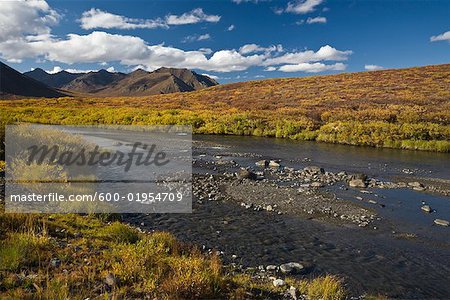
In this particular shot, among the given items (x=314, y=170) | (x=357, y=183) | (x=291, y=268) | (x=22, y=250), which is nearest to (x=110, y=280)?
(x=22, y=250)

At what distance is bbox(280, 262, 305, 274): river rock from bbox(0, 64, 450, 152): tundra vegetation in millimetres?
20422

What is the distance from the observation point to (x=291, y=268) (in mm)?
9648

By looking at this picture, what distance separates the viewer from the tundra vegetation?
38.7 m

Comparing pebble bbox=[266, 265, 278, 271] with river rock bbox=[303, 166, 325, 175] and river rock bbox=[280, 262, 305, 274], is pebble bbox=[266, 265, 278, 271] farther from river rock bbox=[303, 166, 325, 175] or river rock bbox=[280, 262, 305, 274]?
river rock bbox=[303, 166, 325, 175]

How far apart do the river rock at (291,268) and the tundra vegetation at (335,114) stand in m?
20.4

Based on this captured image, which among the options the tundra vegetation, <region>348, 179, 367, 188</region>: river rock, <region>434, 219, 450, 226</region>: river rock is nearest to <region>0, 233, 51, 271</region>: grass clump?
<region>434, 219, 450, 226</region>: river rock

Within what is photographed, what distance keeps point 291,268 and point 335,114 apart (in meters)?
43.2

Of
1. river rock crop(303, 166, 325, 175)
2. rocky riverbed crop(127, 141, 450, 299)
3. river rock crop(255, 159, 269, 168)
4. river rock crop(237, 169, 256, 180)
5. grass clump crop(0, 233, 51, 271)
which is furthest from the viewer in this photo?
river rock crop(255, 159, 269, 168)

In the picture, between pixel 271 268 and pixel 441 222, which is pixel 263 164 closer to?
pixel 441 222

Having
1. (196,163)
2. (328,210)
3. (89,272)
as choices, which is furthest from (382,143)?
(89,272)

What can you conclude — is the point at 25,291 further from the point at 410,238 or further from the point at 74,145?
the point at 74,145

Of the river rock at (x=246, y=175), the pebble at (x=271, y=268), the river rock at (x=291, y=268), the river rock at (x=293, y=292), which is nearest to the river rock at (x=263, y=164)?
the river rock at (x=246, y=175)

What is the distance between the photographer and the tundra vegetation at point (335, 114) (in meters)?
38.7

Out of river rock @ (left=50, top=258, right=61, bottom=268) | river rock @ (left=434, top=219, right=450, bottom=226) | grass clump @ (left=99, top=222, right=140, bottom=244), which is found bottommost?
river rock @ (left=434, top=219, right=450, bottom=226)
